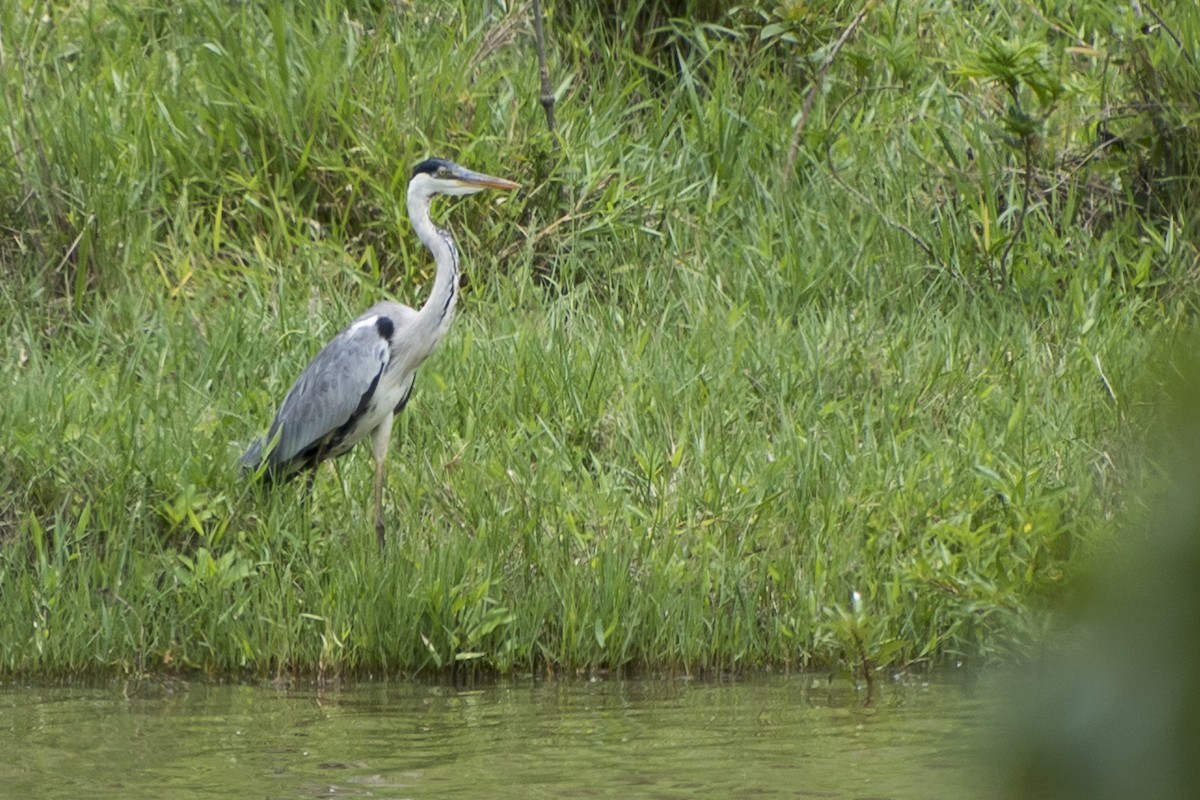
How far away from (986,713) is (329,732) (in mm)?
3409

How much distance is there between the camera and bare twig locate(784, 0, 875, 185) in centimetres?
722

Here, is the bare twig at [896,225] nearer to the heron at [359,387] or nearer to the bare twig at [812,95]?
the bare twig at [812,95]

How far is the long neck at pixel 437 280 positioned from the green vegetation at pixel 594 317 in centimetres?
33

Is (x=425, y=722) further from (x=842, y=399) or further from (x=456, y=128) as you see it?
(x=456, y=128)

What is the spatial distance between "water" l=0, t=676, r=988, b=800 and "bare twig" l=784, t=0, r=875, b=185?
327 cm

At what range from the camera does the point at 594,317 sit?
652 cm

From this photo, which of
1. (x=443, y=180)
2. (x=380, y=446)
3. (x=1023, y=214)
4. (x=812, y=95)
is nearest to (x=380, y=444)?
(x=380, y=446)

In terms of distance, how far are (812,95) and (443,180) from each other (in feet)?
7.37

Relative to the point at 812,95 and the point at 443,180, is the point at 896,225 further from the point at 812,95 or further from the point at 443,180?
the point at 443,180

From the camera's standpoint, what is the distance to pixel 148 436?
5.26 meters

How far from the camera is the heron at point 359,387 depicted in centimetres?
535

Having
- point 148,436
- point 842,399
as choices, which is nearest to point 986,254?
point 842,399

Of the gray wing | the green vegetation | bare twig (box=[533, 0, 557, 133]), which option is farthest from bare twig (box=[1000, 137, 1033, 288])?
the gray wing

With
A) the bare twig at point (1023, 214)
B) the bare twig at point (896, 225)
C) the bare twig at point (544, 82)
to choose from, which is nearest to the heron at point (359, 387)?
the bare twig at point (544, 82)
